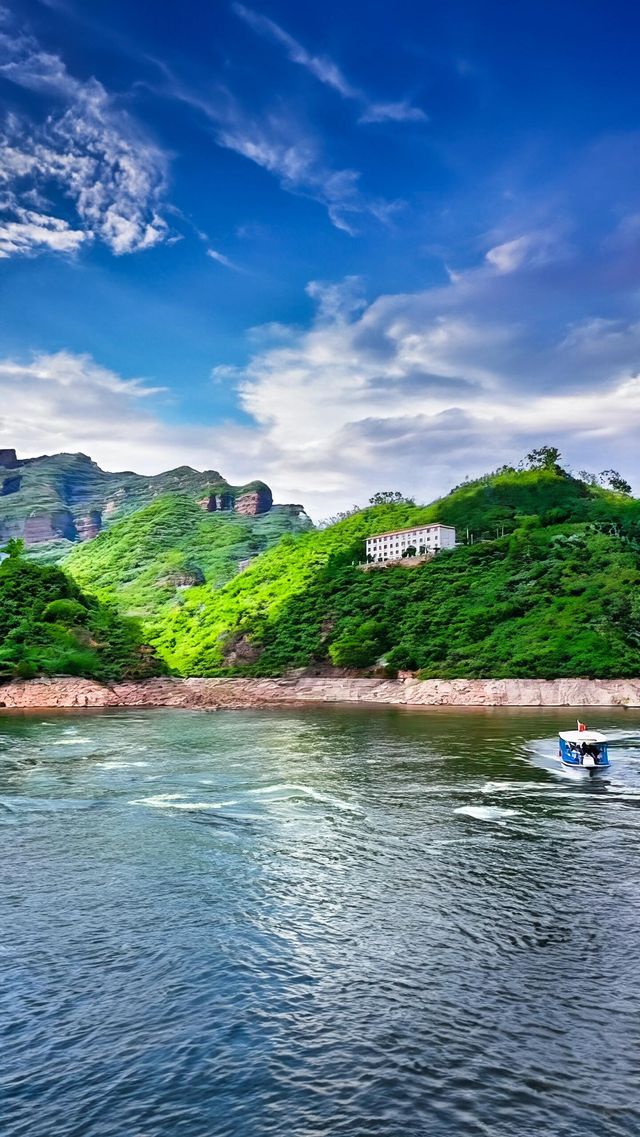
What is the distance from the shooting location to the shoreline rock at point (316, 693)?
113m

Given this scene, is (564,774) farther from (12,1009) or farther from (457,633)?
(457,633)

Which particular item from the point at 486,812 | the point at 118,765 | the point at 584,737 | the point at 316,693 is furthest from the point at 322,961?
the point at 316,693

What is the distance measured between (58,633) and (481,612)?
80.7m

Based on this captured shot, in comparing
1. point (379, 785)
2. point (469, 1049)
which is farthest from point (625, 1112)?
point (379, 785)

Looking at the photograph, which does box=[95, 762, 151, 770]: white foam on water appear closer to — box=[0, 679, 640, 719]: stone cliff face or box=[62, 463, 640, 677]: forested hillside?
box=[0, 679, 640, 719]: stone cliff face

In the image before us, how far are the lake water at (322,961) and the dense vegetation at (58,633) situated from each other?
289 feet

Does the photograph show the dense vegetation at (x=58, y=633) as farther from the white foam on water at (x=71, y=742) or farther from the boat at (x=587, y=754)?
the boat at (x=587, y=754)

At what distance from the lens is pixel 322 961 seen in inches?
933

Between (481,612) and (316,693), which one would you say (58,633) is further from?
(481,612)

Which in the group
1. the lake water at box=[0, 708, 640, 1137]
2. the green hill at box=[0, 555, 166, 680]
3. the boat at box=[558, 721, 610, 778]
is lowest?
the lake water at box=[0, 708, 640, 1137]

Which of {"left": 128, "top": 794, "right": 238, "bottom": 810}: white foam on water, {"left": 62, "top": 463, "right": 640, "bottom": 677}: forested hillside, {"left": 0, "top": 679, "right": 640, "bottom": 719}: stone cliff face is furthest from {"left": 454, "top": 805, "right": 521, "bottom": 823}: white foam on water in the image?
{"left": 62, "top": 463, "right": 640, "bottom": 677}: forested hillside

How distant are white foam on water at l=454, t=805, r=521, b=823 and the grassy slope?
77.8 metres

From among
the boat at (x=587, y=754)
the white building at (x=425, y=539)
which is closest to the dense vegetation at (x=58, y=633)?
the white building at (x=425, y=539)

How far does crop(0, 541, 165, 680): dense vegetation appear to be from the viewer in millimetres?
133250
